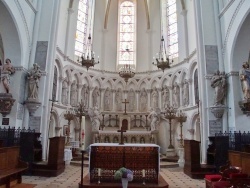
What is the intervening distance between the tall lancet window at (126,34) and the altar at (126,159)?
42.3ft

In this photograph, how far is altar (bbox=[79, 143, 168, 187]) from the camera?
702cm

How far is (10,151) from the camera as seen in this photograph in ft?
22.3

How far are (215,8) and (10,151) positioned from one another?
11.1 meters

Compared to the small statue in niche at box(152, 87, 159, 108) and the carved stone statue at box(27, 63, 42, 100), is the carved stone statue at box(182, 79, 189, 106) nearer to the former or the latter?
the small statue in niche at box(152, 87, 159, 108)

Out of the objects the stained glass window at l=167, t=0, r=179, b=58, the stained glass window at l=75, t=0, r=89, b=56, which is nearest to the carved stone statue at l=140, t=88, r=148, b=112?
the stained glass window at l=167, t=0, r=179, b=58

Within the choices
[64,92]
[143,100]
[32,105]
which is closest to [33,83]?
[32,105]

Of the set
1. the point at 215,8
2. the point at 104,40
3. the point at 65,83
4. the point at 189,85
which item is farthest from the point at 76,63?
the point at 215,8

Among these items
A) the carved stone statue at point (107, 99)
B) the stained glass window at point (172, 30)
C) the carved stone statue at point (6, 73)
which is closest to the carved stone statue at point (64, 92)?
the carved stone statue at point (107, 99)

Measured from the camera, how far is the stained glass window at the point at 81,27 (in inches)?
691

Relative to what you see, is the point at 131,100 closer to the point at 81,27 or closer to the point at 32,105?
the point at 81,27

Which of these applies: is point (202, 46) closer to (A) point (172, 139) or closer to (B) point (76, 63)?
(A) point (172, 139)

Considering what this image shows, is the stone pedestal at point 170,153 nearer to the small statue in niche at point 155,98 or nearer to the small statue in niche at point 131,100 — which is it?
the small statue in niche at point 155,98

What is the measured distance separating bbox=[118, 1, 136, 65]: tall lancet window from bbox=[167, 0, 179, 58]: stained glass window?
3.10 metres

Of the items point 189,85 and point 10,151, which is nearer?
point 10,151
